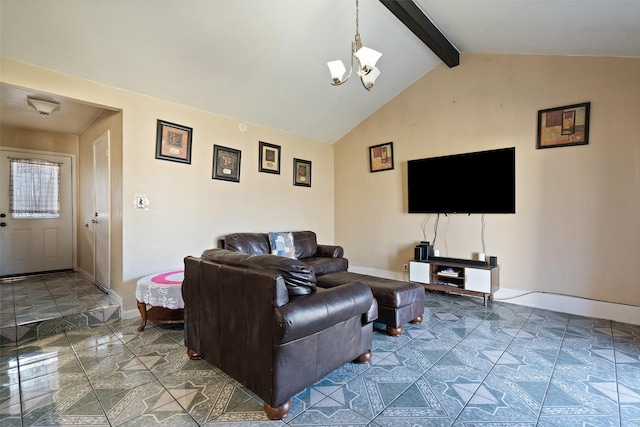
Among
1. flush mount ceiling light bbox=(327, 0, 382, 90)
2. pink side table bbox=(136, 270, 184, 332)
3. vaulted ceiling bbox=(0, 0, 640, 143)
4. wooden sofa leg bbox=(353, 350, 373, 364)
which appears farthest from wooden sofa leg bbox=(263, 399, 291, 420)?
vaulted ceiling bbox=(0, 0, 640, 143)

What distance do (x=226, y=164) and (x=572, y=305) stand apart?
15.8ft

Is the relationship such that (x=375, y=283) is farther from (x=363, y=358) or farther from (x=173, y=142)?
(x=173, y=142)

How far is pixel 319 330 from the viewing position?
5.87 feet

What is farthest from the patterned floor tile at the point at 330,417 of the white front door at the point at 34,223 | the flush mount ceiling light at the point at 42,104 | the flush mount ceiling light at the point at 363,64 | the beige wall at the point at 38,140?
the beige wall at the point at 38,140

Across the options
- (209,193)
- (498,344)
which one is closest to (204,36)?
(209,193)

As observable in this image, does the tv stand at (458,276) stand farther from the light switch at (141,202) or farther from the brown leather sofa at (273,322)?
the light switch at (141,202)

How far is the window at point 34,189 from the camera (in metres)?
4.64

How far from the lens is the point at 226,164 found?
Answer: 4230 millimetres

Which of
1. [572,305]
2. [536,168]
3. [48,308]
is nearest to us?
[48,308]

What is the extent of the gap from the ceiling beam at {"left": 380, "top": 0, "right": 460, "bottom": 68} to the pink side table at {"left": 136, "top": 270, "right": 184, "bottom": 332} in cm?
368

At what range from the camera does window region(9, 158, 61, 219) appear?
15.2ft

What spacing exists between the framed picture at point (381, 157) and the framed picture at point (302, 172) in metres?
1.19

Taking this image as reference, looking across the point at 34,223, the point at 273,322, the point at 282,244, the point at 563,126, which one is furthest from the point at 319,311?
the point at 34,223

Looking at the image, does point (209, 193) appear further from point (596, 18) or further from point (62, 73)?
point (596, 18)
